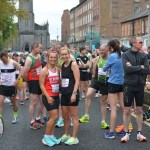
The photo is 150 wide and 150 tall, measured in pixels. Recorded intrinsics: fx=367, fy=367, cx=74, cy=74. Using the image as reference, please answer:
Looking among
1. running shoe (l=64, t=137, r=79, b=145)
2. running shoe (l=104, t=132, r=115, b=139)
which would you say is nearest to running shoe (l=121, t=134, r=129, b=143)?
running shoe (l=104, t=132, r=115, b=139)

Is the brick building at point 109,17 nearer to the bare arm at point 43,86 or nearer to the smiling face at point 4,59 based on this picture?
the smiling face at point 4,59

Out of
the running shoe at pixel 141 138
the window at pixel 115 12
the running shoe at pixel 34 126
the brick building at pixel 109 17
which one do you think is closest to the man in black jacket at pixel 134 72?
the running shoe at pixel 141 138

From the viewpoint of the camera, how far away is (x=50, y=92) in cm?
741

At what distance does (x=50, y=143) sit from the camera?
730cm

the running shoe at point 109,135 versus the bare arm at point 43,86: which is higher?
the bare arm at point 43,86

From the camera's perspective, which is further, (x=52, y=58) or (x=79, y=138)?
(x=79, y=138)

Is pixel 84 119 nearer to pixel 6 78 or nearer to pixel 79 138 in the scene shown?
pixel 79 138

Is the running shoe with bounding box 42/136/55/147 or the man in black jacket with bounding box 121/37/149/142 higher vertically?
the man in black jacket with bounding box 121/37/149/142

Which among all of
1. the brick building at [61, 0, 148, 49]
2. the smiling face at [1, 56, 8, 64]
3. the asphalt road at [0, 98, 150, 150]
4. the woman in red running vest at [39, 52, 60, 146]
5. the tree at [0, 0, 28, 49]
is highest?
the brick building at [61, 0, 148, 49]

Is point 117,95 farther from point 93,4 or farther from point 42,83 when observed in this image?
point 93,4

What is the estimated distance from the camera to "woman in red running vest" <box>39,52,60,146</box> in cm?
732

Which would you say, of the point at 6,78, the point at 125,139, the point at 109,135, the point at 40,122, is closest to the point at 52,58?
the point at 109,135

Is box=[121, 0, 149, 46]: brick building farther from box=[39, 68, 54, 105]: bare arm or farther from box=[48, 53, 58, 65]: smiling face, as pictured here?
box=[39, 68, 54, 105]: bare arm

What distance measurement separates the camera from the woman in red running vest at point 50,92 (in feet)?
24.0
